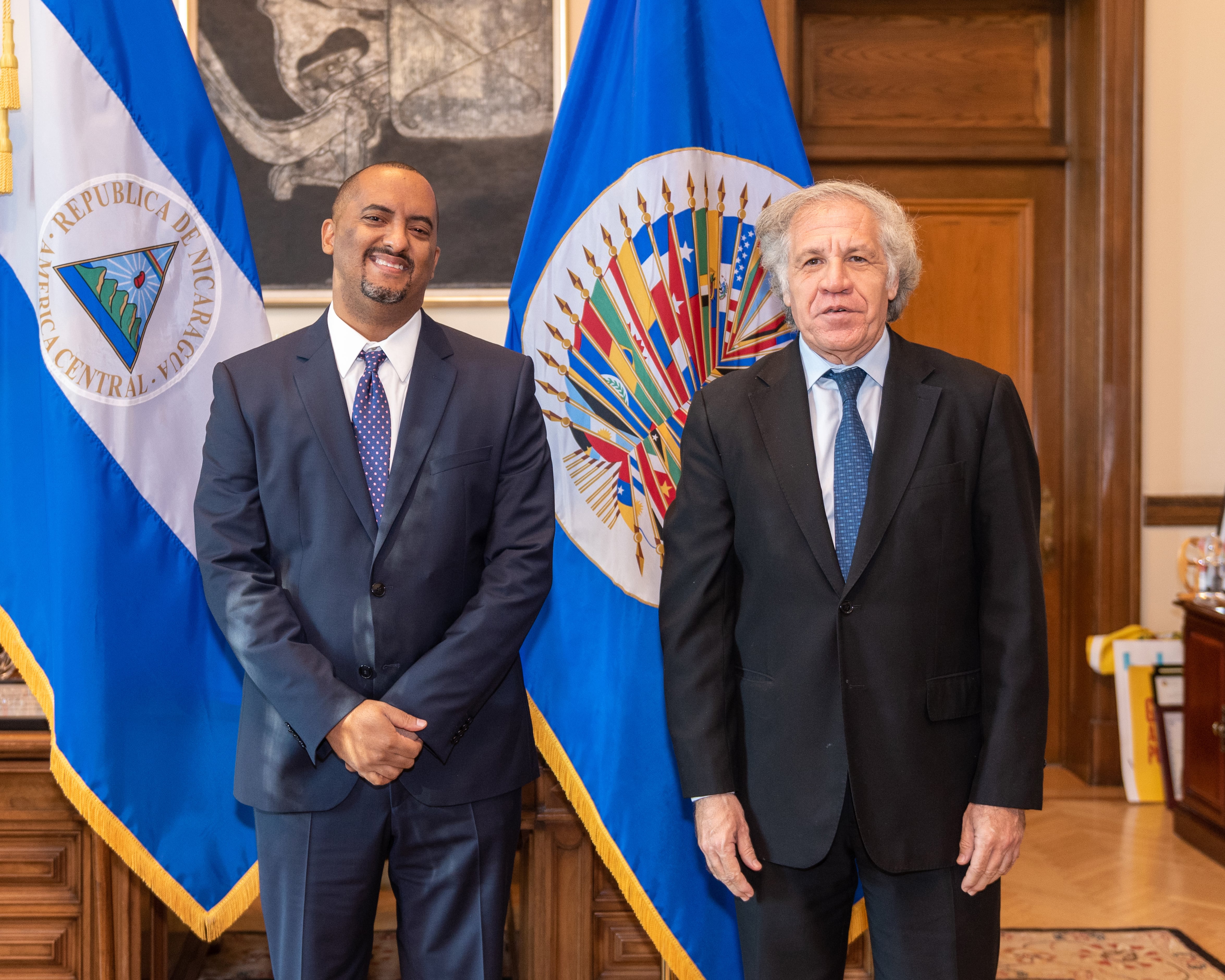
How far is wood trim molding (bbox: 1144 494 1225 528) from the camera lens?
3.73m

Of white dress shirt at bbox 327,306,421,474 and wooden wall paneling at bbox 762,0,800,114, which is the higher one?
wooden wall paneling at bbox 762,0,800,114

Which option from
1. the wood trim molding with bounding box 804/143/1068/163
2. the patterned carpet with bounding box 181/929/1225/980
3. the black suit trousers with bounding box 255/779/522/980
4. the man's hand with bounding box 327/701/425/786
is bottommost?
the patterned carpet with bounding box 181/929/1225/980

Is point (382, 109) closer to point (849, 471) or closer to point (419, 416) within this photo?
point (419, 416)

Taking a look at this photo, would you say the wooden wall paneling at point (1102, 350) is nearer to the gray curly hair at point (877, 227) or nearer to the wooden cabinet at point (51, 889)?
the gray curly hair at point (877, 227)

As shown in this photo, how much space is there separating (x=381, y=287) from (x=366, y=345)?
10 centimetres

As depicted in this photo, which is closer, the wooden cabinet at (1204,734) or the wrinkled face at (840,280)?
the wrinkled face at (840,280)

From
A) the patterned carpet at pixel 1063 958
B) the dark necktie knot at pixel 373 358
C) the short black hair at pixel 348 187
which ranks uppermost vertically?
the short black hair at pixel 348 187

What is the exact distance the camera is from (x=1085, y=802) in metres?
3.61

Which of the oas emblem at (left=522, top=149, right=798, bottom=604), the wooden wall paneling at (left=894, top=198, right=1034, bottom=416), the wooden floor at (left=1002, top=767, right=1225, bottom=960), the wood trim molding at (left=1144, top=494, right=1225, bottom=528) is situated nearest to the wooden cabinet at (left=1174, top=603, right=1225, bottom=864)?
the wooden floor at (left=1002, top=767, right=1225, bottom=960)

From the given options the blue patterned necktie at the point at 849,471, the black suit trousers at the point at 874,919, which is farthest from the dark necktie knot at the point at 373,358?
the black suit trousers at the point at 874,919

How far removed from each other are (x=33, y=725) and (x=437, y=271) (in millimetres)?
1756

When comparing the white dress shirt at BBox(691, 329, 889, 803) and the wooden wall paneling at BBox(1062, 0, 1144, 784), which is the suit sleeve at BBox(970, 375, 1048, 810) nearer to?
the white dress shirt at BBox(691, 329, 889, 803)

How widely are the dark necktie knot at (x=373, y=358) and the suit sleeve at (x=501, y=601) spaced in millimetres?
221

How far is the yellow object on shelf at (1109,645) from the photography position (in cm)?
362
